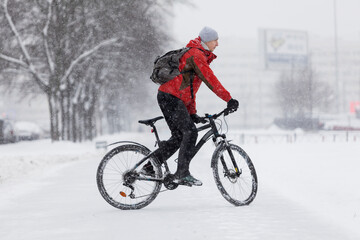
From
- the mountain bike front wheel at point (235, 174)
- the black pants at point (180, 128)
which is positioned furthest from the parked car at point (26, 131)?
the mountain bike front wheel at point (235, 174)

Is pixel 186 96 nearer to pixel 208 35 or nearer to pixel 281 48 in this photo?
pixel 208 35

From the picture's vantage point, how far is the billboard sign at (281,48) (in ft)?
134

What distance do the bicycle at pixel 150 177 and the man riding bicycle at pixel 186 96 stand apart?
89 millimetres

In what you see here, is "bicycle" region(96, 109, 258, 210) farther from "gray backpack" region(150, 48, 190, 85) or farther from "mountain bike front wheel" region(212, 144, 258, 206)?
"gray backpack" region(150, 48, 190, 85)

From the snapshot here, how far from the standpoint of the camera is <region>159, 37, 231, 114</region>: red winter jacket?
5.21 meters

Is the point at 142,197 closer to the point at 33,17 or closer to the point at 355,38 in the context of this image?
the point at 33,17

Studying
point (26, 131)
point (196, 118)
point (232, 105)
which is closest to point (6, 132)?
point (26, 131)

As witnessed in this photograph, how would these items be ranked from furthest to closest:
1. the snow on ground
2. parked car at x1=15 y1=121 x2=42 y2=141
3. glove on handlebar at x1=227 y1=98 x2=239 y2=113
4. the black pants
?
1. parked car at x1=15 y1=121 x2=42 y2=141
2. the black pants
3. glove on handlebar at x1=227 y1=98 x2=239 y2=113
4. the snow on ground

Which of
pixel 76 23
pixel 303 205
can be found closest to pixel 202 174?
pixel 303 205

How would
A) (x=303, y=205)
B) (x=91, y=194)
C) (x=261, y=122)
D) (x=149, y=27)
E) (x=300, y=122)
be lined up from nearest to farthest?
(x=303, y=205) < (x=91, y=194) < (x=149, y=27) < (x=300, y=122) < (x=261, y=122)

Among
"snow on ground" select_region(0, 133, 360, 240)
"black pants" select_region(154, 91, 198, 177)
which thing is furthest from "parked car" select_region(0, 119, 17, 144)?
"black pants" select_region(154, 91, 198, 177)

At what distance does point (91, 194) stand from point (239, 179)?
100 inches

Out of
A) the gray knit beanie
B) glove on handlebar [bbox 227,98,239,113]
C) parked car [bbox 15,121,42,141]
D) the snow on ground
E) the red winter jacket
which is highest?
the gray knit beanie

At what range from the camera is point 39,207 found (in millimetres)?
6102
